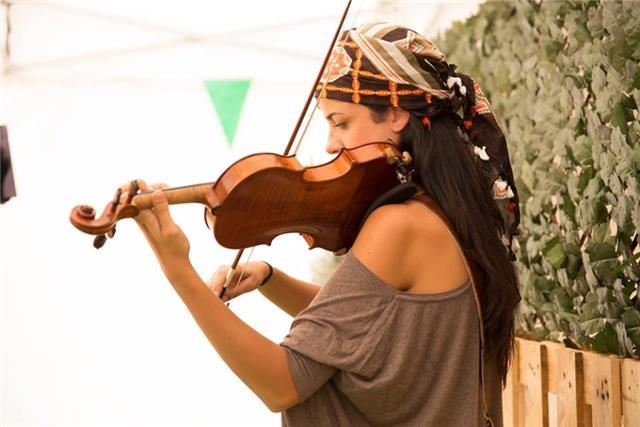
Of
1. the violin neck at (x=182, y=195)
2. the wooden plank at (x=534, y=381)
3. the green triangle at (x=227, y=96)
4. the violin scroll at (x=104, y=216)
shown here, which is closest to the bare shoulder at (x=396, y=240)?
the violin neck at (x=182, y=195)

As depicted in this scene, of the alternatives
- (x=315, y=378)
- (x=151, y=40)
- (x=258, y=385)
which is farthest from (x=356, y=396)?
(x=151, y=40)

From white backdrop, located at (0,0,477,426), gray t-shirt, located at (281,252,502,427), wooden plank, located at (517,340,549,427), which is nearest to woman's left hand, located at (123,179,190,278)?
gray t-shirt, located at (281,252,502,427)

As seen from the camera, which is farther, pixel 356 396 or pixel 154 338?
pixel 154 338

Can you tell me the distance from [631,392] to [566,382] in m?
0.33

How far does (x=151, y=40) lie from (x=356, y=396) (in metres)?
3.87

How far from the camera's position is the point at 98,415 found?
18.5 ft

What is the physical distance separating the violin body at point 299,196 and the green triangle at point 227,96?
3597 mm

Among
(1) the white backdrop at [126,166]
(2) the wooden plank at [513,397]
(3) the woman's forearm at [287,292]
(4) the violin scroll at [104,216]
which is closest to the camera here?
(4) the violin scroll at [104,216]

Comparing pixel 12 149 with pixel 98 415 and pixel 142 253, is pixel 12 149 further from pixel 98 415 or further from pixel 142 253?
pixel 98 415

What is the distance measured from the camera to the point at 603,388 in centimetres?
252

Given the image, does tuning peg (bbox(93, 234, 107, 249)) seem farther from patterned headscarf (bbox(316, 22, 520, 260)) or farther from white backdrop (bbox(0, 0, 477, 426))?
white backdrop (bbox(0, 0, 477, 426))

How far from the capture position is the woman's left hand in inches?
63.2

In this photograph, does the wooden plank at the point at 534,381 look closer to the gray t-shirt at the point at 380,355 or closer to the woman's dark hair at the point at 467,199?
the woman's dark hair at the point at 467,199

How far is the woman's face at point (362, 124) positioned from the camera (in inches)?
76.2
